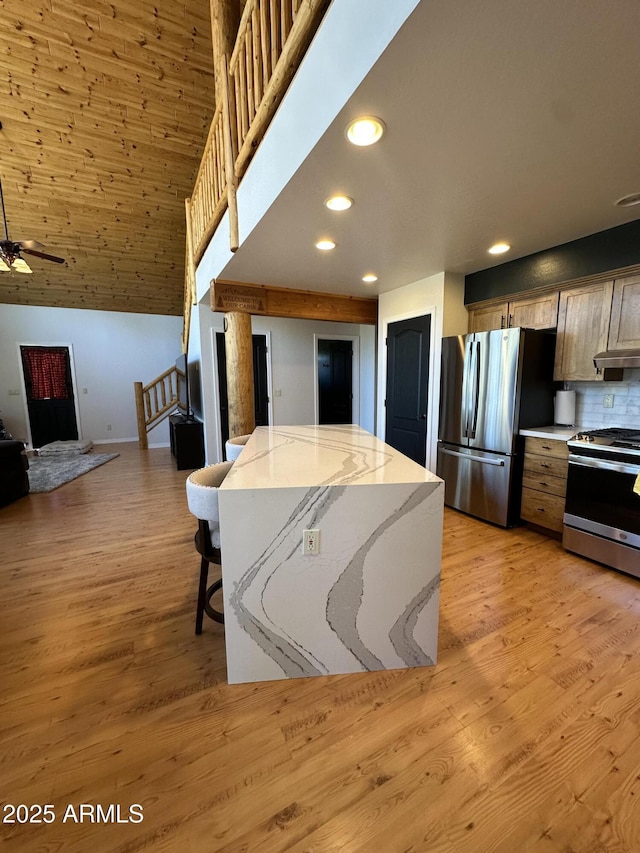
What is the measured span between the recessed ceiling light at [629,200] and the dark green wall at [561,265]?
1.22 ft

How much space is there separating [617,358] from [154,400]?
284 inches

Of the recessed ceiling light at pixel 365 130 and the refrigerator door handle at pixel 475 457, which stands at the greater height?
the recessed ceiling light at pixel 365 130

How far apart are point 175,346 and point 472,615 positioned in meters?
7.54

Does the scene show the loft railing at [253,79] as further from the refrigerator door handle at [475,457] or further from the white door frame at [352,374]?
the white door frame at [352,374]

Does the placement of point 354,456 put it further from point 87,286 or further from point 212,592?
point 87,286

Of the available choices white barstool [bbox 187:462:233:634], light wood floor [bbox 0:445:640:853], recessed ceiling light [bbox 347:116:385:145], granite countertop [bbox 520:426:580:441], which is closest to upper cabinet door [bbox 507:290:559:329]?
granite countertop [bbox 520:426:580:441]

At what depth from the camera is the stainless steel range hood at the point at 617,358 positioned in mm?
2408

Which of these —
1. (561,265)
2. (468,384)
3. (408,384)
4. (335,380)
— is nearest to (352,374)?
(335,380)

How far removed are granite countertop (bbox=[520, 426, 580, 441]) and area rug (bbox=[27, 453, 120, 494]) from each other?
5261 millimetres

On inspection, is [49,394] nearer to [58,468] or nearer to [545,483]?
[58,468]

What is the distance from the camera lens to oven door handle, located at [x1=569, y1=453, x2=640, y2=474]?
2230 mm

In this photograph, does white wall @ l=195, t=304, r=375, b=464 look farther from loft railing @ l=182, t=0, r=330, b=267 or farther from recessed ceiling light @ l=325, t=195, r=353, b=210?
recessed ceiling light @ l=325, t=195, r=353, b=210

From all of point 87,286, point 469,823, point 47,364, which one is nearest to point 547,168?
point 469,823

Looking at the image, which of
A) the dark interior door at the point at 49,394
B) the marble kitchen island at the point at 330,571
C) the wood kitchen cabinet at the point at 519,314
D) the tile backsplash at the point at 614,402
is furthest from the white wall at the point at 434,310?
the dark interior door at the point at 49,394
